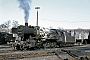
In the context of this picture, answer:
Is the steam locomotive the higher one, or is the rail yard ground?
the steam locomotive

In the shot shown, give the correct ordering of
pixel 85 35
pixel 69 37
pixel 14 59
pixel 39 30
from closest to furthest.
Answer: pixel 14 59 → pixel 39 30 → pixel 69 37 → pixel 85 35

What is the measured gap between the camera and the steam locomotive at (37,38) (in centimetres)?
1929

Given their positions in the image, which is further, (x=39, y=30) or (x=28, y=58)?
(x=39, y=30)

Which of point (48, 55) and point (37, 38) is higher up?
point (37, 38)

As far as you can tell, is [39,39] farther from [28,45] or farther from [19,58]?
[19,58]

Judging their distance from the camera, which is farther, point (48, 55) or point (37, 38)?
point (37, 38)

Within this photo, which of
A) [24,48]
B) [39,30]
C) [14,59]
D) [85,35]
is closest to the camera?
[14,59]

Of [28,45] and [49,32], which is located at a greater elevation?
[49,32]

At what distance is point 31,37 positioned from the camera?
65.0 feet

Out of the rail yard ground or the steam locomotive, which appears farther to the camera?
the steam locomotive

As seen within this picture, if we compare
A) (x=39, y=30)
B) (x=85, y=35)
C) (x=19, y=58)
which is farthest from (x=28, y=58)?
(x=85, y=35)

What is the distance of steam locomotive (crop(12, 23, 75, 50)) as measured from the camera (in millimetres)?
19291

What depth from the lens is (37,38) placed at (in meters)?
19.9

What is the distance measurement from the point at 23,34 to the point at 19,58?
30.7 feet
